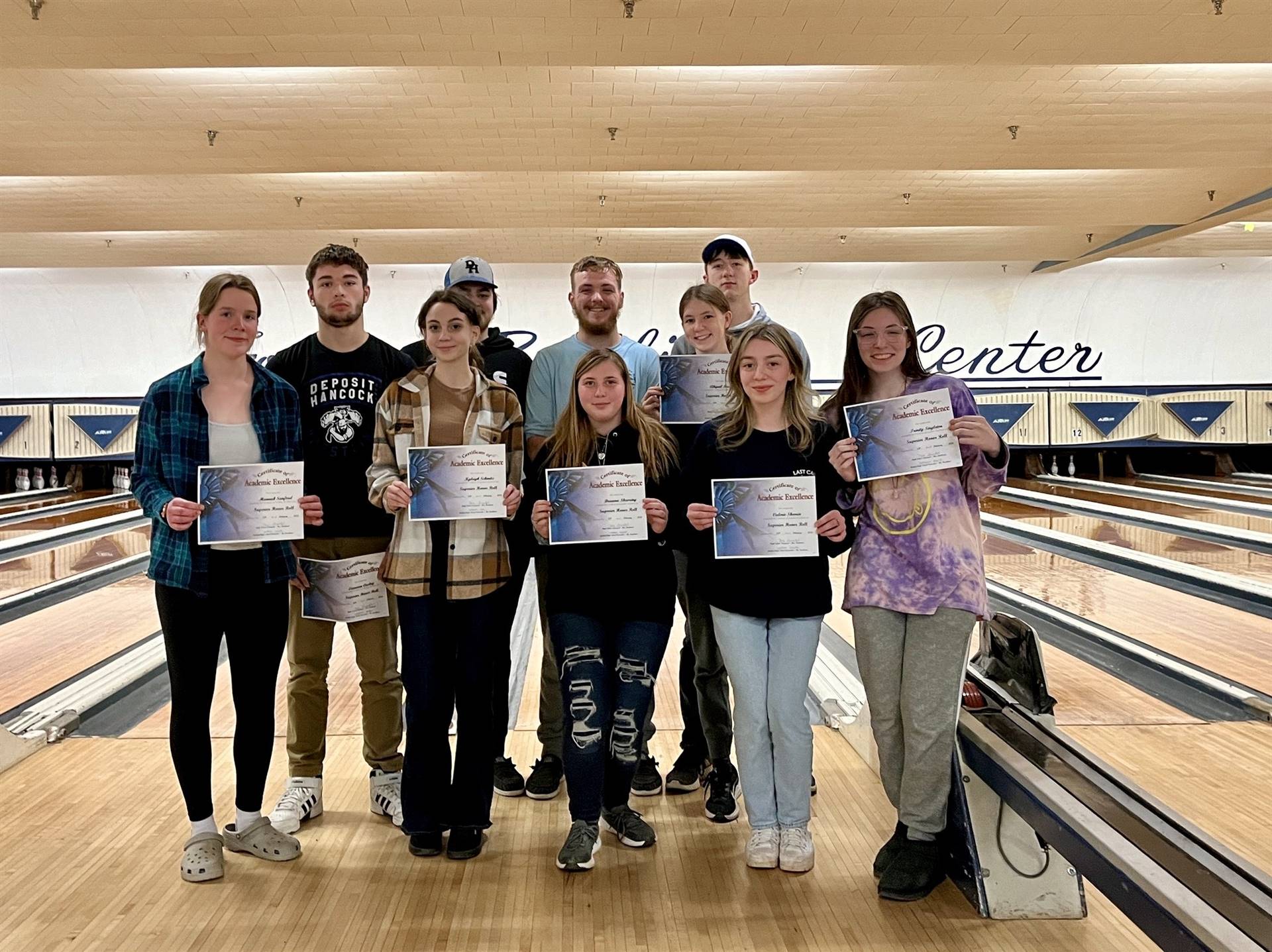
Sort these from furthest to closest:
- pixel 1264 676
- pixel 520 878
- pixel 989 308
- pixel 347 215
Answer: pixel 989 308
pixel 347 215
pixel 1264 676
pixel 520 878

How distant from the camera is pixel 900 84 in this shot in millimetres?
6539

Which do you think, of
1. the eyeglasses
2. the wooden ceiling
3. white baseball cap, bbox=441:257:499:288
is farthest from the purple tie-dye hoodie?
the wooden ceiling

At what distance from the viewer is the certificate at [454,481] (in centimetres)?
233

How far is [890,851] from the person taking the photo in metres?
2.27

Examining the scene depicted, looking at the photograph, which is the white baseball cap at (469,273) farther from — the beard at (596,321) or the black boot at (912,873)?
the black boot at (912,873)

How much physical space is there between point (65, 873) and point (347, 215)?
8.33m

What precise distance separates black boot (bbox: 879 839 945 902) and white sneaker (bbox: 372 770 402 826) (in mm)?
1277

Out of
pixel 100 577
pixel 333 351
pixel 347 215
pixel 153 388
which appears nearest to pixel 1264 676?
pixel 333 351

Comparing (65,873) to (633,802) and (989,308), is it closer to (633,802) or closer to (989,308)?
(633,802)

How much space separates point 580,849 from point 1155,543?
249 inches

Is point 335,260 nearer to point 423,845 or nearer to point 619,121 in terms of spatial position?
point 423,845

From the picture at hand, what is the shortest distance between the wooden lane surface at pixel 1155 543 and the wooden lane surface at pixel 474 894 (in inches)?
178

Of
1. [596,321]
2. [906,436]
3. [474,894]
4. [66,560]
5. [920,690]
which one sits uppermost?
[596,321]

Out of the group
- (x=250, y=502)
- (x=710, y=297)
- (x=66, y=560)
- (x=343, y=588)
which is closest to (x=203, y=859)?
(x=343, y=588)
